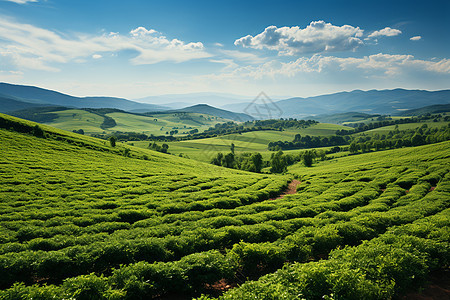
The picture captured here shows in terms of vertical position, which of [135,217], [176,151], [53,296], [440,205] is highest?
[53,296]

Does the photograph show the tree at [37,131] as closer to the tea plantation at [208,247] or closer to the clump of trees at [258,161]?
the tea plantation at [208,247]

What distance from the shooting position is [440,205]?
2300 cm

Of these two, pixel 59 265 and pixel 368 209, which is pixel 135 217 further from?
pixel 368 209

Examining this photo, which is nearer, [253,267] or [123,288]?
[123,288]

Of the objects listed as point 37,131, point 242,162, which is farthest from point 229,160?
point 37,131

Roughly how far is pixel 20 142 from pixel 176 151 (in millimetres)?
102822

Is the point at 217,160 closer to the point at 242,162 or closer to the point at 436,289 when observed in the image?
the point at 242,162

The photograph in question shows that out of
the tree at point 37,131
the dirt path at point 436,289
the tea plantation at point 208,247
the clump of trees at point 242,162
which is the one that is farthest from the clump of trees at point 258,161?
the dirt path at point 436,289

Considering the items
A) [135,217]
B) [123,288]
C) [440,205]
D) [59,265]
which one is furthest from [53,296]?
[440,205]

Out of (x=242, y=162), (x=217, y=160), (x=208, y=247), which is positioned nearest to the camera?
(x=208, y=247)

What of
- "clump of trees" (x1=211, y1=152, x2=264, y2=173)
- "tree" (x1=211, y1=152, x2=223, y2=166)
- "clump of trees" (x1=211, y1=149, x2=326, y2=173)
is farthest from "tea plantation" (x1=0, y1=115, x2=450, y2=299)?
"tree" (x1=211, y1=152, x2=223, y2=166)

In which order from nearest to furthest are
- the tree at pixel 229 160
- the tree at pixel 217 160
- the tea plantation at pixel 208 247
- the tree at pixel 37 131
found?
1. the tea plantation at pixel 208 247
2. the tree at pixel 37 131
3. the tree at pixel 229 160
4. the tree at pixel 217 160

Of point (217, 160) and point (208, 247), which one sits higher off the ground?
point (208, 247)

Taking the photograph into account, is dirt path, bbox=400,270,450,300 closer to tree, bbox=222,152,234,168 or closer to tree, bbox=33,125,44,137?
tree, bbox=33,125,44,137
